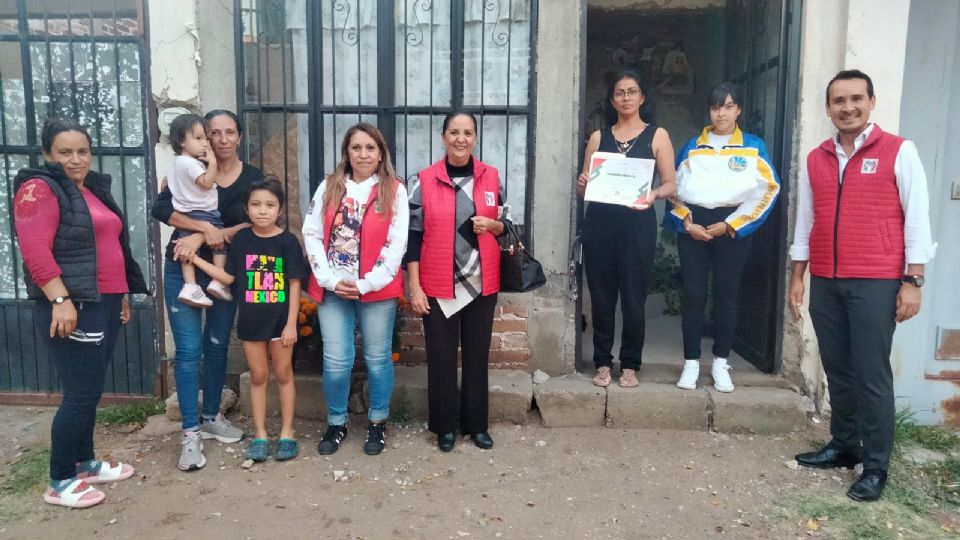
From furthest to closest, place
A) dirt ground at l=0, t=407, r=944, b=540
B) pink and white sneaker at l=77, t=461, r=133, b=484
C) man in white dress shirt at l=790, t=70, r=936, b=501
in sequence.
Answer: pink and white sneaker at l=77, t=461, r=133, b=484 → man in white dress shirt at l=790, t=70, r=936, b=501 → dirt ground at l=0, t=407, r=944, b=540

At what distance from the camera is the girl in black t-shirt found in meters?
3.56

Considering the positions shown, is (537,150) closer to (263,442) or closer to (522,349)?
(522,349)

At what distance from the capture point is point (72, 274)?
310cm

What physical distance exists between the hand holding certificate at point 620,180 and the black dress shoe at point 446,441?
1588 millimetres

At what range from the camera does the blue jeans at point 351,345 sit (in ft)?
12.2

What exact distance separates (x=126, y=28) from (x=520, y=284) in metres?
3.18

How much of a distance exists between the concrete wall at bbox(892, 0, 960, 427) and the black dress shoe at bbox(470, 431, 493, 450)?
8.86 feet

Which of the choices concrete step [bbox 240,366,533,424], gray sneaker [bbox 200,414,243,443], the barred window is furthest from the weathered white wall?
gray sneaker [bbox 200,414,243,443]

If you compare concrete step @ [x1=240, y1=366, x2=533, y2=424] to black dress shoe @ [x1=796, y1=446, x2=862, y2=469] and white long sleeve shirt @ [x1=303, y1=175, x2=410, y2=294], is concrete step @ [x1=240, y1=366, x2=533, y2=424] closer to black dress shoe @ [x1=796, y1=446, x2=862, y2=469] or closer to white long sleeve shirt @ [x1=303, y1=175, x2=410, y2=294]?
white long sleeve shirt @ [x1=303, y1=175, x2=410, y2=294]

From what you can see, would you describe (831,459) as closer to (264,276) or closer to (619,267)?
(619,267)

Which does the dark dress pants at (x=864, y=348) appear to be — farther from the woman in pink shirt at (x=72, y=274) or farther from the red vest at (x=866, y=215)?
the woman in pink shirt at (x=72, y=274)

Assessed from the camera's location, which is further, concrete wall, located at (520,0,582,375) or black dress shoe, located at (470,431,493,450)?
concrete wall, located at (520,0,582,375)

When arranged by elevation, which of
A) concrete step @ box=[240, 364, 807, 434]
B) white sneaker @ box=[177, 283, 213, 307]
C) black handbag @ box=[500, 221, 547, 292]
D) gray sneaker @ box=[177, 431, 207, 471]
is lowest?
gray sneaker @ box=[177, 431, 207, 471]

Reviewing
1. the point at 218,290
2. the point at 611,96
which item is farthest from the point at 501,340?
the point at 218,290
